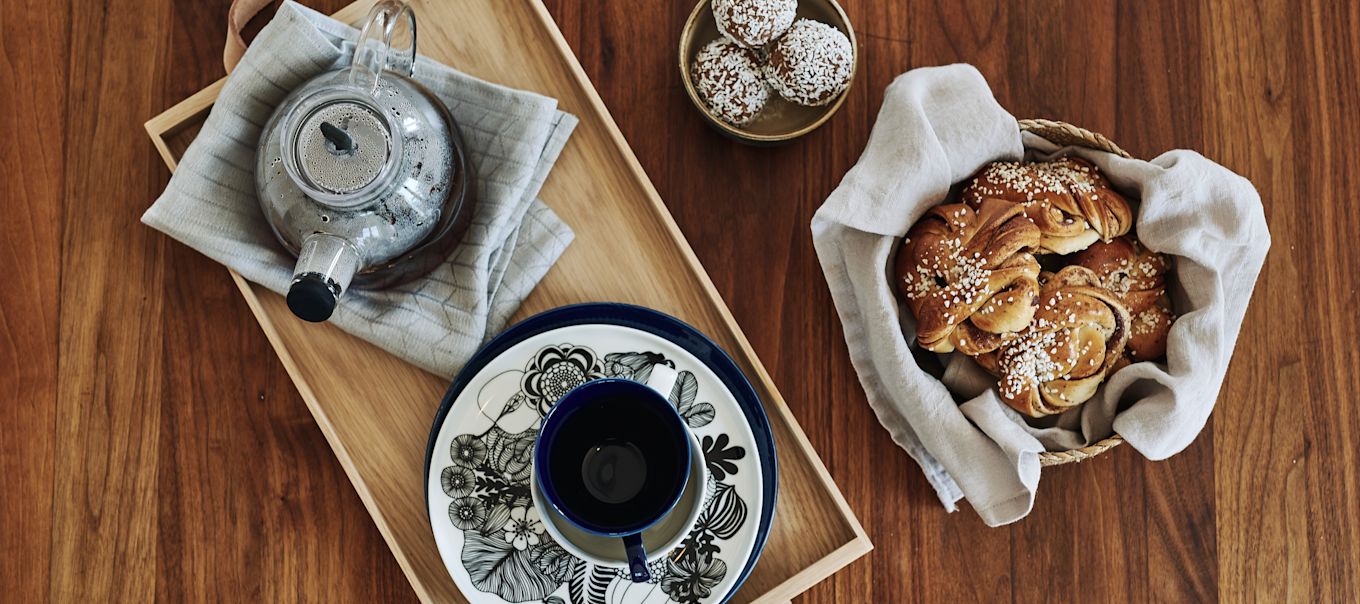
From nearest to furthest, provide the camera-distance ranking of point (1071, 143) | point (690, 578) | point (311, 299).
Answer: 1. point (311, 299)
2. point (690, 578)
3. point (1071, 143)

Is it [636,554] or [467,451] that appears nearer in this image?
[636,554]

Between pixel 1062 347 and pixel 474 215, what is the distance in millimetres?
463

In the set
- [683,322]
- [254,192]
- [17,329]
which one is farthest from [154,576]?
[683,322]

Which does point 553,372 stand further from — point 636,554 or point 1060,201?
point 1060,201

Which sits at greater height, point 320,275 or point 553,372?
point 320,275

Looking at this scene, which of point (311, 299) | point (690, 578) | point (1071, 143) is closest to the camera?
point (311, 299)

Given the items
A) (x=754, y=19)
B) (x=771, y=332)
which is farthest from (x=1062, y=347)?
(x=754, y=19)

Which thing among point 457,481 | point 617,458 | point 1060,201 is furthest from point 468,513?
point 1060,201

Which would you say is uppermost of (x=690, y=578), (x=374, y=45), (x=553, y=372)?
(x=374, y=45)

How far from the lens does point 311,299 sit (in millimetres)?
613

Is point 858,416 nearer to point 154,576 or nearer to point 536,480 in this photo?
point 536,480

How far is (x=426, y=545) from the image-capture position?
789mm

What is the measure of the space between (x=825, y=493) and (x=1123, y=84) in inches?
18.0

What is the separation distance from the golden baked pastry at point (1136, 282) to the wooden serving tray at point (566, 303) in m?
0.28
